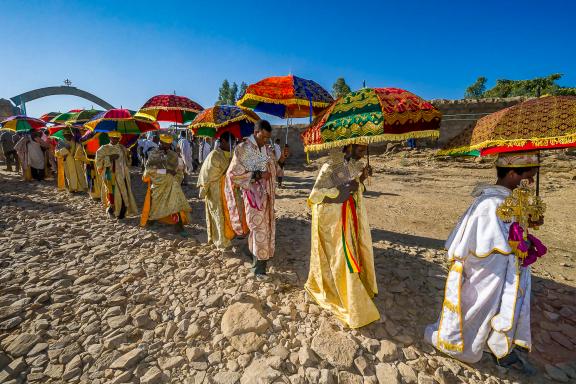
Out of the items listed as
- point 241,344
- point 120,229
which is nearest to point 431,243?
point 241,344

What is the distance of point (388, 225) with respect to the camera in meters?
6.42

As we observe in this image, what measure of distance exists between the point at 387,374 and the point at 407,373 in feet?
0.54

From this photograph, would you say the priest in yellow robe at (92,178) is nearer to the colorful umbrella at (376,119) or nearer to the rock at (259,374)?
the rock at (259,374)

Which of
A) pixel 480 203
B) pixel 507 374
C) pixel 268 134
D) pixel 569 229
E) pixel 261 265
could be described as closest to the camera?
pixel 480 203

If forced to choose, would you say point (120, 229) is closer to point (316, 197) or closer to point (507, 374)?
point (316, 197)

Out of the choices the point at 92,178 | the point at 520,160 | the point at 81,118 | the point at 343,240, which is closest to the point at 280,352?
the point at 343,240

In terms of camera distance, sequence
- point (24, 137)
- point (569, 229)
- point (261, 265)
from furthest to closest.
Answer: point (24, 137), point (569, 229), point (261, 265)

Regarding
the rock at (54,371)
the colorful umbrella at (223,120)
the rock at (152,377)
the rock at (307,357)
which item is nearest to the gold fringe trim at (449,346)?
the rock at (307,357)

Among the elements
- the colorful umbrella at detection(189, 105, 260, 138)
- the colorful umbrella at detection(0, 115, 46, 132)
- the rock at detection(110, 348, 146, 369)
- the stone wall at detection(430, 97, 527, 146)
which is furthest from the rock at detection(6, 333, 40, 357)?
the stone wall at detection(430, 97, 527, 146)

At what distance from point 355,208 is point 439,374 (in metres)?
1.53

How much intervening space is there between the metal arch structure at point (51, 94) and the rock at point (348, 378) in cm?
3580

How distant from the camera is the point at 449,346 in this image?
7.90 feet

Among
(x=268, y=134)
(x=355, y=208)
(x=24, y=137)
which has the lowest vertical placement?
(x=355, y=208)

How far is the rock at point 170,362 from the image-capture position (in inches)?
97.3
